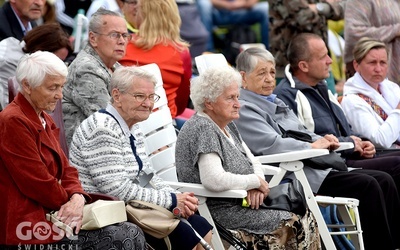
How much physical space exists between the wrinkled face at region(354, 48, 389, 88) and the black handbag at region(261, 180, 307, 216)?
194 cm

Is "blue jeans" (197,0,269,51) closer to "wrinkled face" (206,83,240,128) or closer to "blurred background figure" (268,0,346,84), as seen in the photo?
"blurred background figure" (268,0,346,84)

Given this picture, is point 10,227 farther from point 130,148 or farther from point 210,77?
point 210,77

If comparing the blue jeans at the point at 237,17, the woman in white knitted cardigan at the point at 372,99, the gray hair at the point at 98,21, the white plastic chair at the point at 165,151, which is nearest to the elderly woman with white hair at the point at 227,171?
the white plastic chair at the point at 165,151

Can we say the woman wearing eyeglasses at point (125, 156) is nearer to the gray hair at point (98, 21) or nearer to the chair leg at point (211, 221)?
the chair leg at point (211, 221)

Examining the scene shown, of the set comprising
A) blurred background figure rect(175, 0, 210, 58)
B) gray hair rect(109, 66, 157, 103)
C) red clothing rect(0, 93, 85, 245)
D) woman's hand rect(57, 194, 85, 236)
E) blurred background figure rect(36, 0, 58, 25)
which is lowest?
blurred background figure rect(175, 0, 210, 58)

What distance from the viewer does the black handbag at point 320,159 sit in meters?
6.64

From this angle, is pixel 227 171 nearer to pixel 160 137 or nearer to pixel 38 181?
pixel 160 137

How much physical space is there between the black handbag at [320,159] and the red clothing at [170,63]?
1.06 meters

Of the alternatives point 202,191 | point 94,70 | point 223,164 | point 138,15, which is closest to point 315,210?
point 223,164

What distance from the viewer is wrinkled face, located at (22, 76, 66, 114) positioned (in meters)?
5.13

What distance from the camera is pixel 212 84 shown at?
239 inches

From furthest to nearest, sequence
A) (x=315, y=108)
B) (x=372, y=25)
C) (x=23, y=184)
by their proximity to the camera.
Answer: (x=372, y=25) < (x=315, y=108) < (x=23, y=184)

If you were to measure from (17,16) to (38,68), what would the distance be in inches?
105

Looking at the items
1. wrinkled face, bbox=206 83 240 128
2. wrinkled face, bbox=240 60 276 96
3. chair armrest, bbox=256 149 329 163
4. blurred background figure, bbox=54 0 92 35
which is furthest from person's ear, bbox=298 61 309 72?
blurred background figure, bbox=54 0 92 35
